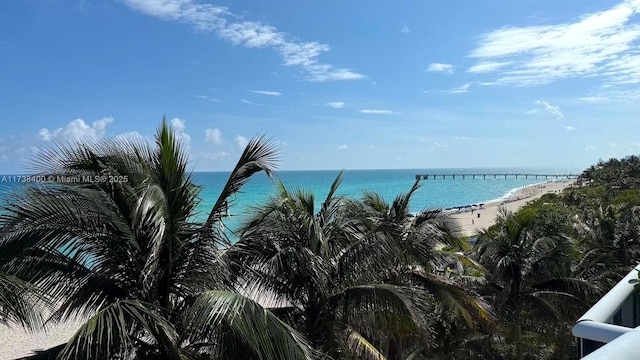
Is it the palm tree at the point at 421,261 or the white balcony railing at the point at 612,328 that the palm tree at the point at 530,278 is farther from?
the white balcony railing at the point at 612,328

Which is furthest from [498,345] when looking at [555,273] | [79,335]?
[79,335]

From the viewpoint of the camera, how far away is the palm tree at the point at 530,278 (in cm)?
1247

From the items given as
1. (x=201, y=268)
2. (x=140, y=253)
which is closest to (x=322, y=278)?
(x=201, y=268)

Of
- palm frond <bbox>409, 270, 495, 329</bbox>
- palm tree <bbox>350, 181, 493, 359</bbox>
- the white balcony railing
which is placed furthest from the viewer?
palm frond <bbox>409, 270, 495, 329</bbox>

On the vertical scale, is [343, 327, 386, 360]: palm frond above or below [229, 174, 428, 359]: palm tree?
below

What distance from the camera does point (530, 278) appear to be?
13.3 m

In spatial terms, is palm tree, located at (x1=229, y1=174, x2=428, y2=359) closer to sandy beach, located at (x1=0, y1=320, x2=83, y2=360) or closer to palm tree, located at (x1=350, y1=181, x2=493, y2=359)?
palm tree, located at (x1=350, y1=181, x2=493, y2=359)

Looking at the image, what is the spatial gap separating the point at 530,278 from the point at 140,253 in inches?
446

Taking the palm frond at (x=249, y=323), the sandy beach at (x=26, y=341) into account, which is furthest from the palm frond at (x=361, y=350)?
the sandy beach at (x=26, y=341)

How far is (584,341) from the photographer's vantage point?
2.11 metres

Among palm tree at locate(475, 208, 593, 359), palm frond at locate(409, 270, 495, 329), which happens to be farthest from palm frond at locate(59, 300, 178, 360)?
palm tree at locate(475, 208, 593, 359)

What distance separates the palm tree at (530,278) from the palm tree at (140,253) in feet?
31.0

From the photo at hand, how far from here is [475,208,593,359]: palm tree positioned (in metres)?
12.5

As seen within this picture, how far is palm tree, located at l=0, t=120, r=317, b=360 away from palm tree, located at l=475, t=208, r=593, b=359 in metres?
9.43
